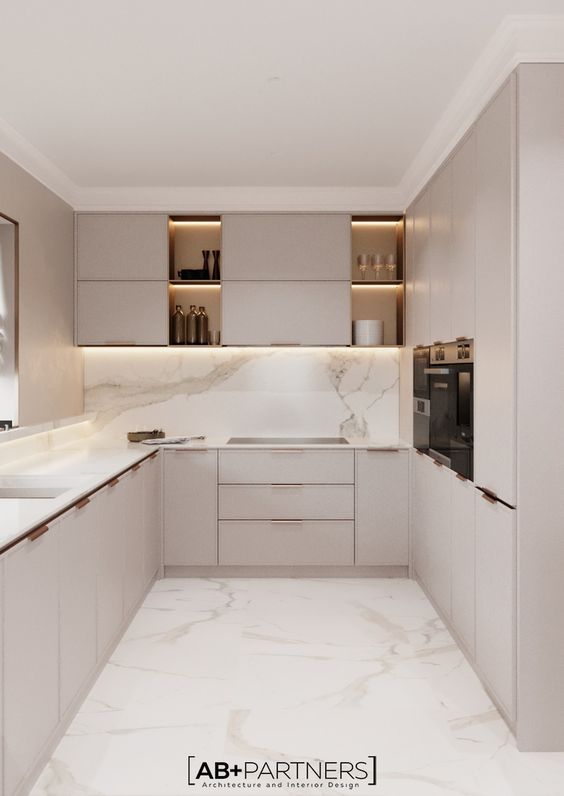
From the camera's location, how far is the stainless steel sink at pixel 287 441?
4.54 m

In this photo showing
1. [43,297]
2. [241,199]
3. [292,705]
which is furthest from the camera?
[241,199]

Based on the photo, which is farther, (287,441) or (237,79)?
(287,441)

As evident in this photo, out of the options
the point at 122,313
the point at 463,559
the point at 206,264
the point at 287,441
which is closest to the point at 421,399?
the point at 287,441

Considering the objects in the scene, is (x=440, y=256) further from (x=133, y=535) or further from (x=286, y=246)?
(x=133, y=535)

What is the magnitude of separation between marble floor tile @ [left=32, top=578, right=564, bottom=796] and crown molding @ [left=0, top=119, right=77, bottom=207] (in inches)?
98.1

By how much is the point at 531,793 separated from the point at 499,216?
196cm

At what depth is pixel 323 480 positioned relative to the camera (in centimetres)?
432

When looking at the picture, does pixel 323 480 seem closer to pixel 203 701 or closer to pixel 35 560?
pixel 203 701

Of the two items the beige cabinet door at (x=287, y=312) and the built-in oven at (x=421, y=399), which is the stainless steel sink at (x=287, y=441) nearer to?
the built-in oven at (x=421, y=399)

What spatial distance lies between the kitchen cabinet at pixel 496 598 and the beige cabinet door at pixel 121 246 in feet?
8.93

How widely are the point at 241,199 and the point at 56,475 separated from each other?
90.5 inches

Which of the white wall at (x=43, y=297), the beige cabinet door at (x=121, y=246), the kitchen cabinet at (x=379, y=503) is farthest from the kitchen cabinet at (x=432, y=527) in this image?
the white wall at (x=43, y=297)

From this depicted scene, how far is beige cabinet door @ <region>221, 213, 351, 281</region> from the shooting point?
4.49 metres

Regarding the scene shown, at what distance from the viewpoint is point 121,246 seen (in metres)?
4.50
